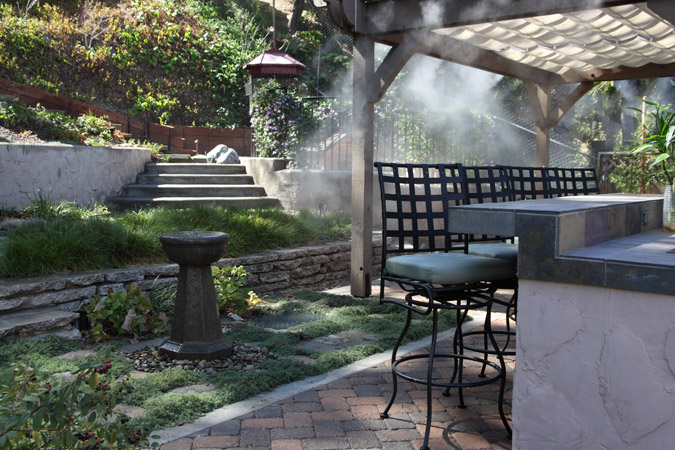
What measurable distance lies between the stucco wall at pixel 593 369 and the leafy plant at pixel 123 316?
2.82 metres

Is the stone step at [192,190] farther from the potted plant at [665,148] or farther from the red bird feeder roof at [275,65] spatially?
the potted plant at [665,148]

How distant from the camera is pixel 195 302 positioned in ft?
12.5

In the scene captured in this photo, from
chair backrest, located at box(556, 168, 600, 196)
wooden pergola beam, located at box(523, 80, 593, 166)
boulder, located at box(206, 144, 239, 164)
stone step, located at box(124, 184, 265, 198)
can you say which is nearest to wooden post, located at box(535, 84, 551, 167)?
wooden pergola beam, located at box(523, 80, 593, 166)

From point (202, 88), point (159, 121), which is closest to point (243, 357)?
point (159, 121)

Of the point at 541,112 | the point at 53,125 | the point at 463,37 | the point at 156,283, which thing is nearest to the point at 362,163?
the point at 463,37

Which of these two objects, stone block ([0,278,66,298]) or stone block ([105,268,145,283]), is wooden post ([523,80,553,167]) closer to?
→ stone block ([105,268,145,283])

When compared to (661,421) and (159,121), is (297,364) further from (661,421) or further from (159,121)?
(159,121)

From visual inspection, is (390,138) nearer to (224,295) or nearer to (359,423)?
(224,295)

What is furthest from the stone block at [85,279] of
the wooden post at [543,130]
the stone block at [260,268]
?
the wooden post at [543,130]

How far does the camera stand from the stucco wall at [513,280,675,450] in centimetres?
192

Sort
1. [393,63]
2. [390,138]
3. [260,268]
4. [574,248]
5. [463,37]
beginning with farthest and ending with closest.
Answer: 1. [390,138]
2. [463,37]
3. [260,268]
4. [393,63]
5. [574,248]

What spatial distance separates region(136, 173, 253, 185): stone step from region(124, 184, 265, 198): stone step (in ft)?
0.53

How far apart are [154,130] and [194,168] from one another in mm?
2427

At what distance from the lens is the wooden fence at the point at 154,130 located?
972 centimetres
